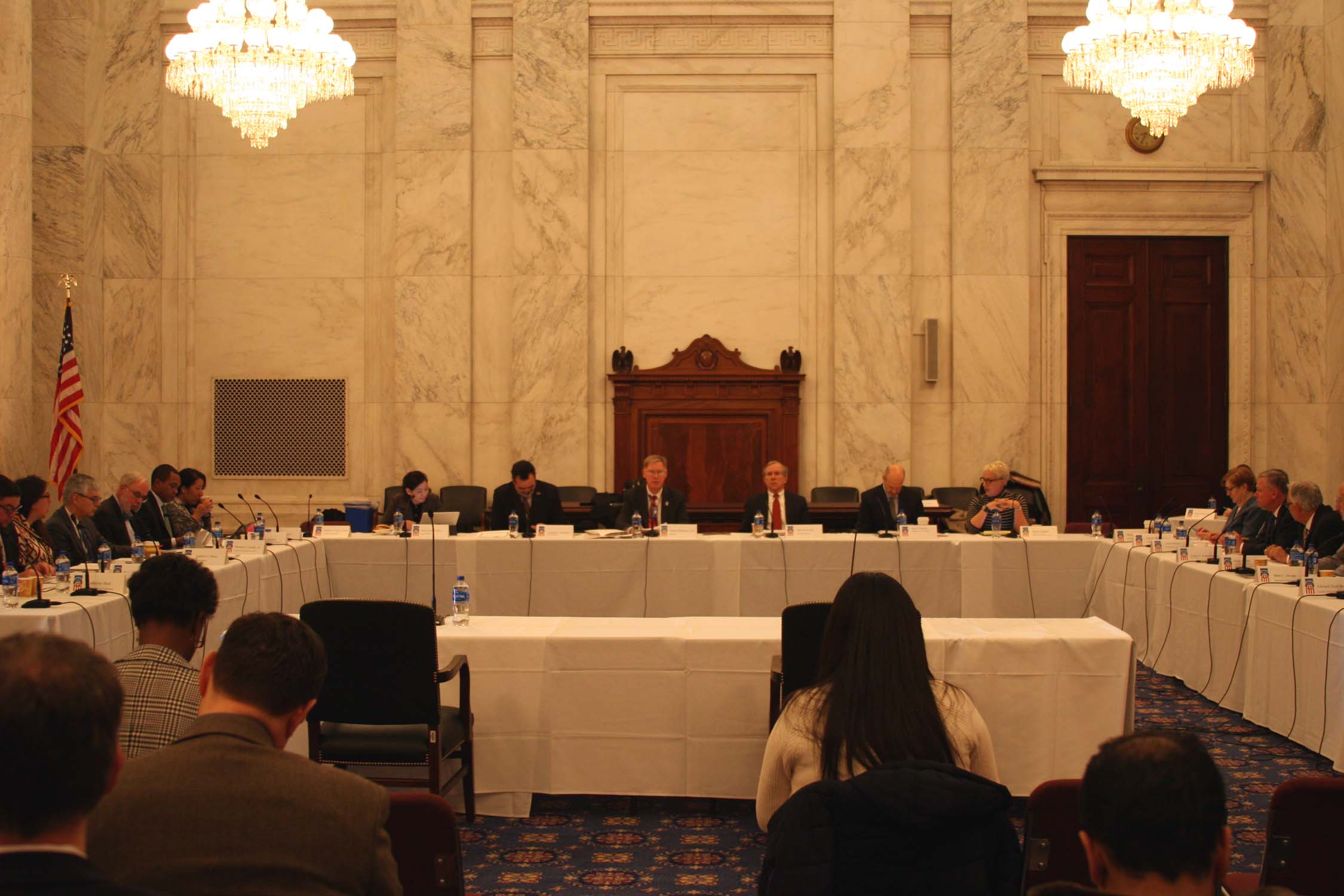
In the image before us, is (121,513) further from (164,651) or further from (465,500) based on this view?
(164,651)

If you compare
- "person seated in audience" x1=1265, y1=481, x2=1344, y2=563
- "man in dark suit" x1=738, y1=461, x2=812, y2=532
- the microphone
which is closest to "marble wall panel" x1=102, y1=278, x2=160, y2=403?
the microphone

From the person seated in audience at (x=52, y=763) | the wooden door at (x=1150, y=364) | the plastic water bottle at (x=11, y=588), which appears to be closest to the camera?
the person seated in audience at (x=52, y=763)

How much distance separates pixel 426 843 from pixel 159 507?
6887 mm

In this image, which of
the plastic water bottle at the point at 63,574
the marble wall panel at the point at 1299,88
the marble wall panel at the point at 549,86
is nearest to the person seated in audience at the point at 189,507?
the plastic water bottle at the point at 63,574

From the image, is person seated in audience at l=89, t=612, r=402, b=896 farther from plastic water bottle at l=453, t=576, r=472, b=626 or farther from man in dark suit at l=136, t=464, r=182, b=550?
man in dark suit at l=136, t=464, r=182, b=550

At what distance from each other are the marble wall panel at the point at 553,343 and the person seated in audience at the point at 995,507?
403 centimetres

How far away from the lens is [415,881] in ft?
8.04

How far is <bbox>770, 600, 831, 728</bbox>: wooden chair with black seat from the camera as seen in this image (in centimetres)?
418

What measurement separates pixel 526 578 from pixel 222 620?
2.10 metres

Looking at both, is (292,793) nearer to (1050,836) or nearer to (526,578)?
(1050,836)

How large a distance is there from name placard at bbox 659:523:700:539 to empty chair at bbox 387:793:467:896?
18.9ft

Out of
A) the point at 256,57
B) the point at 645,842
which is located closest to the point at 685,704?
the point at 645,842

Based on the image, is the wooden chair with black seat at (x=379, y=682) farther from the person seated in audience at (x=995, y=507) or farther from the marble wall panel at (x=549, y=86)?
the marble wall panel at (x=549, y=86)

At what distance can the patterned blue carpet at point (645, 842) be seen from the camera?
4.10 m
